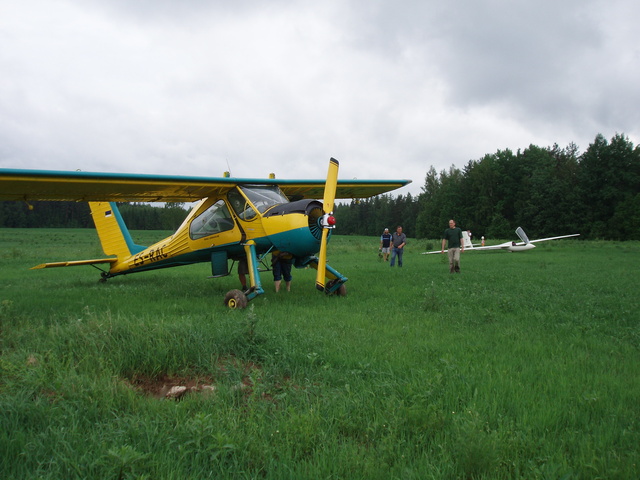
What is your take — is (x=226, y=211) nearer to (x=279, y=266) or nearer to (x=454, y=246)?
(x=279, y=266)

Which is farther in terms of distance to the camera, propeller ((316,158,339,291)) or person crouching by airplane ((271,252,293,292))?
person crouching by airplane ((271,252,293,292))

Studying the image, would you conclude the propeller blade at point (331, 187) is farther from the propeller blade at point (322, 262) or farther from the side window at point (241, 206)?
the side window at point (241, 206)

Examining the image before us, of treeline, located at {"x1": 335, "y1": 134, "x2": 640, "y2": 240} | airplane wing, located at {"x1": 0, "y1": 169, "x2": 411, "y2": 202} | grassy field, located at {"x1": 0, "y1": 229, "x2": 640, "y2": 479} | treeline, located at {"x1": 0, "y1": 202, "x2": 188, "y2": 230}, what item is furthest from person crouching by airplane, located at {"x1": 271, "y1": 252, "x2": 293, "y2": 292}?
treeline, located at {"x1": 0, "y1": 202, "x2": 188, "y2": 230}

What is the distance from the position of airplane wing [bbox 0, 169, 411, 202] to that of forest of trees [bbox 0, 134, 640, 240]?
1191 inches

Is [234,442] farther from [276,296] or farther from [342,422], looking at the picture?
[276,296]

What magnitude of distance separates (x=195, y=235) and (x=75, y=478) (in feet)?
28.7

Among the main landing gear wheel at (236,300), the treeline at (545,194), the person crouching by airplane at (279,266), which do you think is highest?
the treeline at (545,194)

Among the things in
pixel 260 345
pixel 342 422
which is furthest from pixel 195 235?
pixel 342 422

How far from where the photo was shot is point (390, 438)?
2.81 m

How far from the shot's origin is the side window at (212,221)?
10.3 metres

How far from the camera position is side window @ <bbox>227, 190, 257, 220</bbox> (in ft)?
31.2

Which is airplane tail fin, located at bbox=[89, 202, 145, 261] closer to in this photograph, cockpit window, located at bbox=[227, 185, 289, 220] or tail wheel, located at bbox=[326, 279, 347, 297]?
cockpit window, located at bbox=[227, 185, 289, 220]

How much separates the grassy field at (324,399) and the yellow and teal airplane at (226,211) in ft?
8.71

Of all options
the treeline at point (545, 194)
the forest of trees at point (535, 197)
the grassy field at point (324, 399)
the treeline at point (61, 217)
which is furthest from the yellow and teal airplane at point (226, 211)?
the treeline at point (61, 217)
